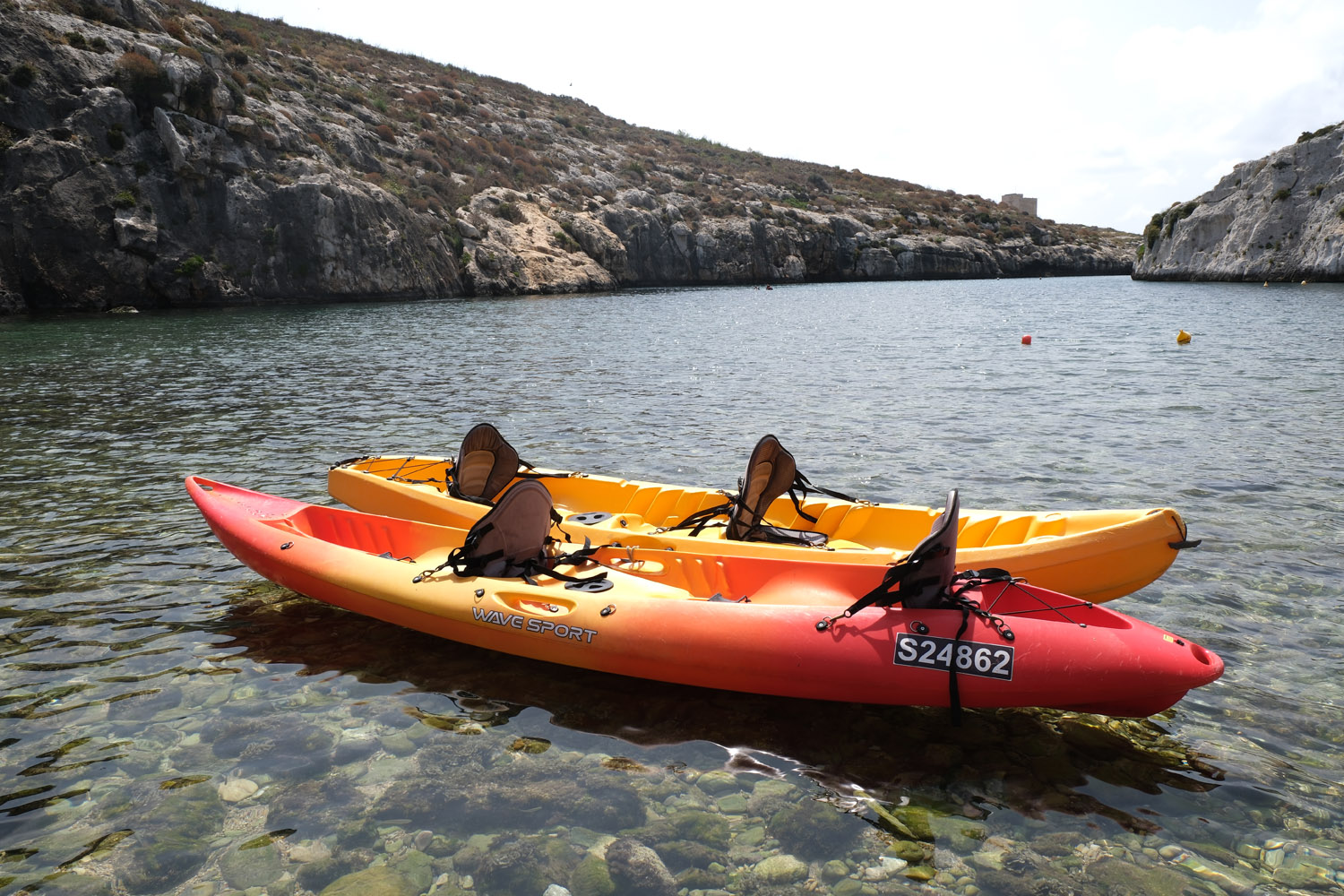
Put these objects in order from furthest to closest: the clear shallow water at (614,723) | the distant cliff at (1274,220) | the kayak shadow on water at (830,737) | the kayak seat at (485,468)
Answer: the distant cliff at (1274,220)
the kayak seat at (485,468)
the kayak shadow on water at (830,737)
the clear shallow water at (614,723)

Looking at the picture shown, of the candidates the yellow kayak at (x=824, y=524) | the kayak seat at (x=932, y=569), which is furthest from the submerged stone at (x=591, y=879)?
the yellow kayak at (x=824, y=524)

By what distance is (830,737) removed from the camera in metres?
5.25

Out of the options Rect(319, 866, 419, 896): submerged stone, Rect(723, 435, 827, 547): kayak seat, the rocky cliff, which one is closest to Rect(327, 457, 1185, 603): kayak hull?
Rect(723, 435, 827, 547): kayak seat

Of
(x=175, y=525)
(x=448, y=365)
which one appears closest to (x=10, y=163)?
(x=448, y=365)

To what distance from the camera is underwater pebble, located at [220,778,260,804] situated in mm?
4652

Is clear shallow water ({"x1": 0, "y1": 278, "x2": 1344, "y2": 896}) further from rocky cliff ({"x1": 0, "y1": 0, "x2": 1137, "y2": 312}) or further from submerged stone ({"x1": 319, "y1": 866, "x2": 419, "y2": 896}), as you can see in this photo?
rocky cliff ({"x1": 0, "y1": 0, "x2": 1137, "y2": 312})

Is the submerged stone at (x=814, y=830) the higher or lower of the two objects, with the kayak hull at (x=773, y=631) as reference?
lower

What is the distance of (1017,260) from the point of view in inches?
3748

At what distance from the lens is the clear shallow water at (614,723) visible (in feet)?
13.7

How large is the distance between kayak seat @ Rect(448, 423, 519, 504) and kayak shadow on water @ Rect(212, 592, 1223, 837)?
7.48 feet

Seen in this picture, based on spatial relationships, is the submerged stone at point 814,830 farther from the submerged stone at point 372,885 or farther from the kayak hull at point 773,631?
the submerged stone at point 372,885

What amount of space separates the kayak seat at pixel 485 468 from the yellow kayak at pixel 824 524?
0.10 feet

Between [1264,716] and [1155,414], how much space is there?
10425mm

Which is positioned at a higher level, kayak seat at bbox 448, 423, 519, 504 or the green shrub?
the green shrub
